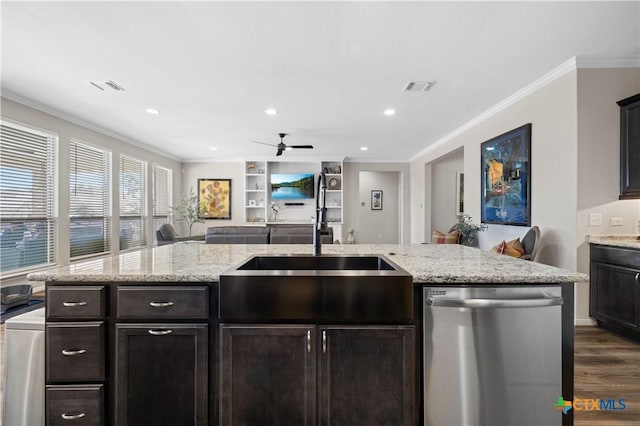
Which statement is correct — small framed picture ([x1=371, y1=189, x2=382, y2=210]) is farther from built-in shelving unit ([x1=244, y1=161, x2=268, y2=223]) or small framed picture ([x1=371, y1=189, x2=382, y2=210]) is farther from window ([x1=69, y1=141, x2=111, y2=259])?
window ([x1=69, y1=141, x2=111, y2=259])

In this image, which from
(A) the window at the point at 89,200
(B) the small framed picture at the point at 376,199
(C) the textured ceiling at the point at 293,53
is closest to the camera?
(C) the textured ceiling at the point at 293,53

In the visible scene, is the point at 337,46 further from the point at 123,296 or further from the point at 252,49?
the point at 123,296

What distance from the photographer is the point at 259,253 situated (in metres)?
1.92

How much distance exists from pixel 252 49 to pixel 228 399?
2.56 m

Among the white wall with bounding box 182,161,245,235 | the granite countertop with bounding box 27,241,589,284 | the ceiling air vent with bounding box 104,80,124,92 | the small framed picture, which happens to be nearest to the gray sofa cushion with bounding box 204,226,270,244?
the ceiling air vent with bounding box 104,80,124,92

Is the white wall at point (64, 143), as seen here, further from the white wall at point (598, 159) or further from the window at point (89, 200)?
the white wall at point (598, 159)

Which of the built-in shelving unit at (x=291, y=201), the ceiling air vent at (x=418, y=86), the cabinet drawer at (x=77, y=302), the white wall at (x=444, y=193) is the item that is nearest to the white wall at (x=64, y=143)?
the built-in shelving unit at (x=291, y=201)

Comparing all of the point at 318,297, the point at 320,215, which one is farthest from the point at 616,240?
the point at 318,297

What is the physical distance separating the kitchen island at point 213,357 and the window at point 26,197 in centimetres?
339

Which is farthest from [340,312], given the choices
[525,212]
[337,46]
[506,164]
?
[506,164]

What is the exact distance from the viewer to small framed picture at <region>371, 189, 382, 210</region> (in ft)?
30.0

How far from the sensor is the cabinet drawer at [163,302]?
52.8 inches

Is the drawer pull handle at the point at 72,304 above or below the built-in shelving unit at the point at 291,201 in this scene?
below

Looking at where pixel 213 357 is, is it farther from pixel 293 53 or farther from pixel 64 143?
pixel 64 143
